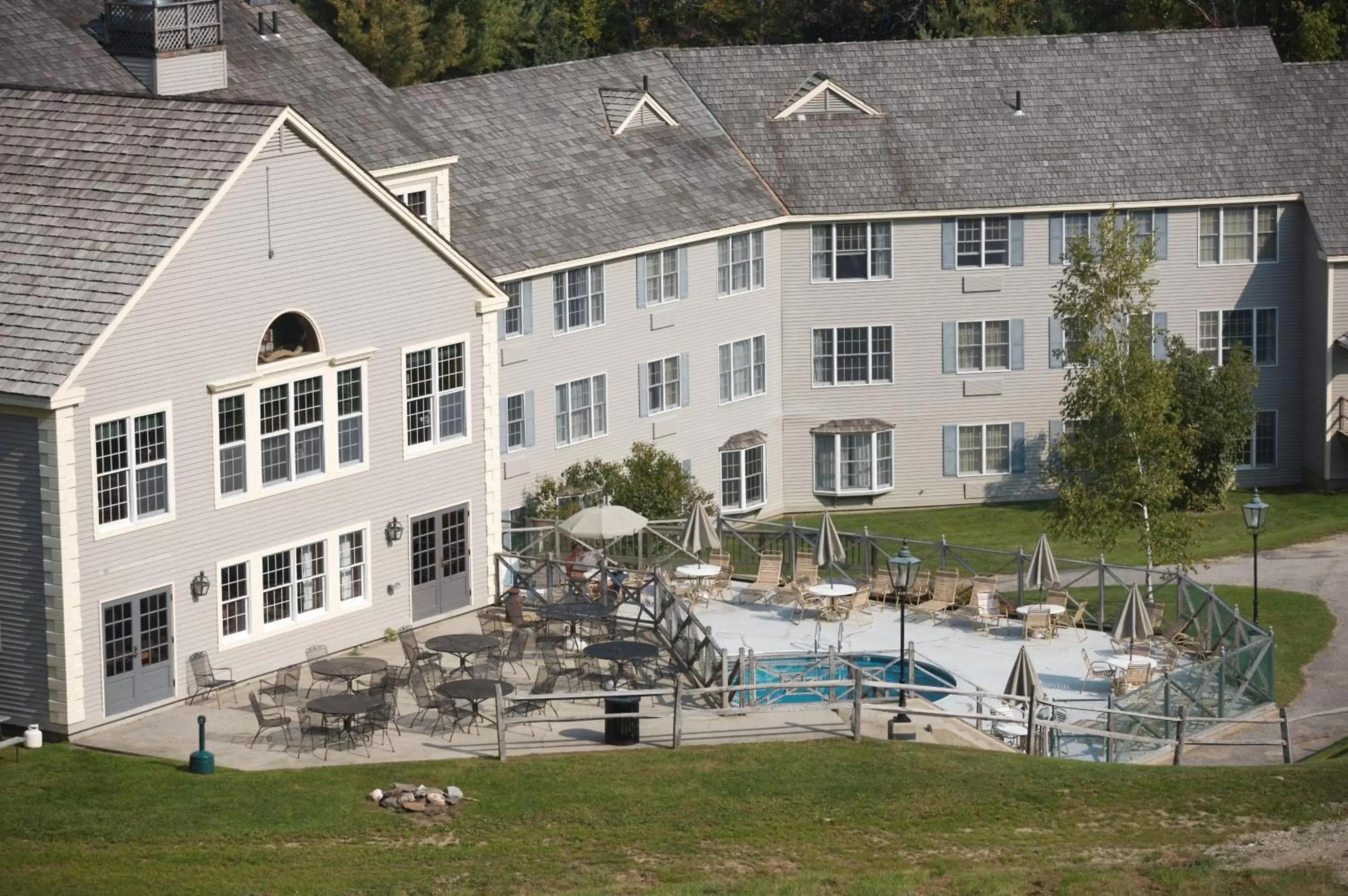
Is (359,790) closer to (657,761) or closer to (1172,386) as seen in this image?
(657,761)

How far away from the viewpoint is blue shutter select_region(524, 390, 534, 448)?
55250 millimetres

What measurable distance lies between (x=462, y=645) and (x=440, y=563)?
15.4 feet

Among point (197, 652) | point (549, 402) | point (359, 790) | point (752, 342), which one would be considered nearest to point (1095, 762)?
point (359, 790)

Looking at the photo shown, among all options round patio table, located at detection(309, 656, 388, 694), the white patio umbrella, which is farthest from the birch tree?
round patio table, located at detection(309, 656, 388, 694)

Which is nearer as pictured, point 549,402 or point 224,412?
point 224,412

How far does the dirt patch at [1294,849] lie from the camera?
33.5 metres

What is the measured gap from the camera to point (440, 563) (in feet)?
153

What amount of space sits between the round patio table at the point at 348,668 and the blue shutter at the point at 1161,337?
26.7 m

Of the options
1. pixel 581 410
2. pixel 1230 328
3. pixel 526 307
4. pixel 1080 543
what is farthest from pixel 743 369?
pixel 1230 328

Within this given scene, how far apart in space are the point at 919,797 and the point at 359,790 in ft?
26.2

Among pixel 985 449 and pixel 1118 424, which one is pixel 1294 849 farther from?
pixel 985 449

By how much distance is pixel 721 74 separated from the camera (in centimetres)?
Result: 6397

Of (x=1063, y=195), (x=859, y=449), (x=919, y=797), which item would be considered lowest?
(x=919, y=797)

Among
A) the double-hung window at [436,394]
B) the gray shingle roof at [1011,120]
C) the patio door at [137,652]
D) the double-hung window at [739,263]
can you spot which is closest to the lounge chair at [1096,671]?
the double-hung window at [436,394]
